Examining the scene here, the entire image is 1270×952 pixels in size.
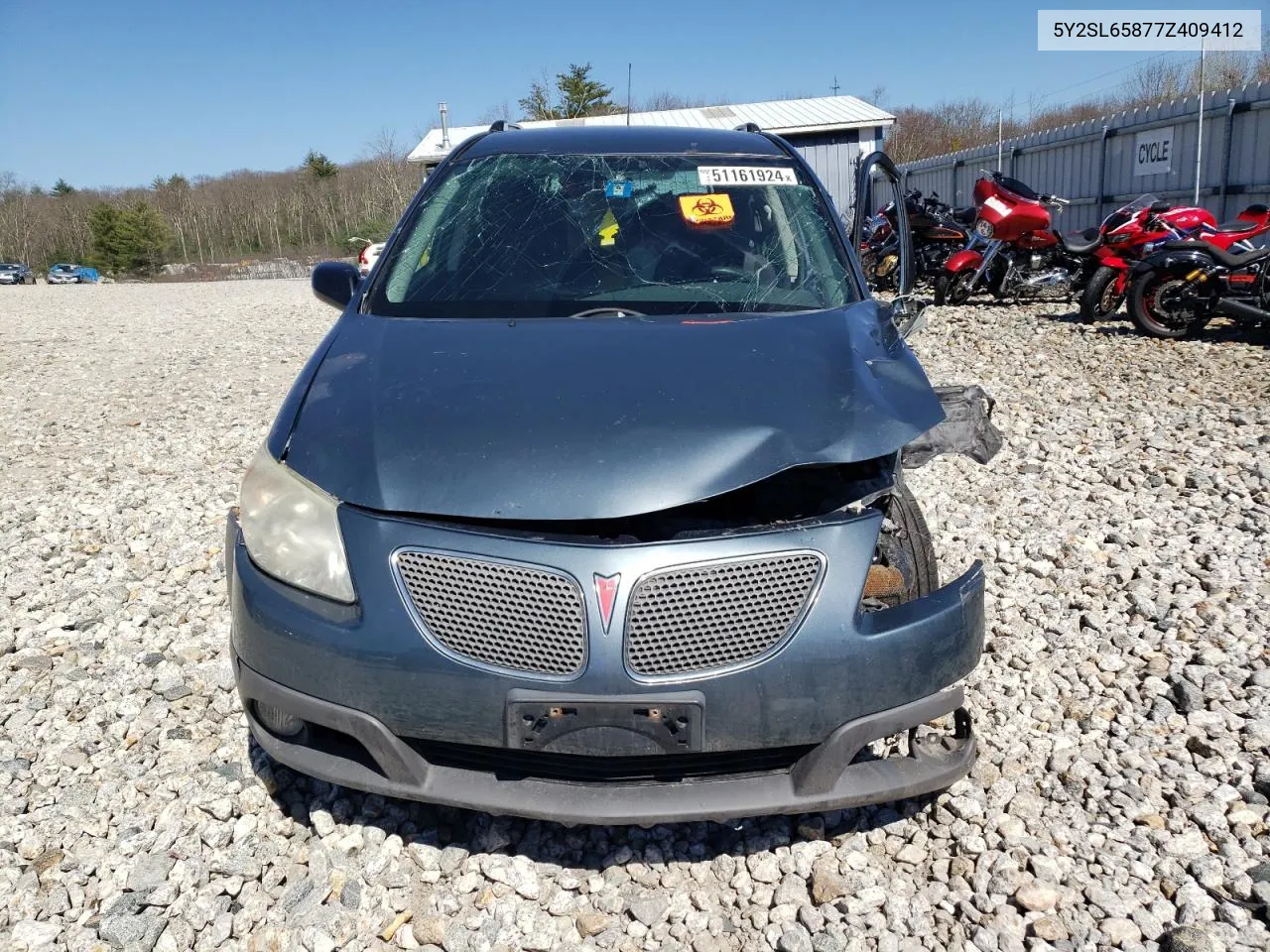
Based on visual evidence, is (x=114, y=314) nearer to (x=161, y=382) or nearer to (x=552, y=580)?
(x=161, y=382)

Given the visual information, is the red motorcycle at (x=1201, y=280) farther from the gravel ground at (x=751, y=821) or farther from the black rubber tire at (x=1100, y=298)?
the gravel ground at (x=751, y=821)

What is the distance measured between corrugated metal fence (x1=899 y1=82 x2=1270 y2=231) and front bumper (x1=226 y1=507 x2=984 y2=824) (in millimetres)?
10764

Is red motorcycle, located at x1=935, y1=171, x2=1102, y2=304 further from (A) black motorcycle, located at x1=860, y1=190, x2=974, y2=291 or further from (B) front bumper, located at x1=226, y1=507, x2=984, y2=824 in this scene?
(B) front bumper, located at x1=226, y1=507, x2=984, y2=824

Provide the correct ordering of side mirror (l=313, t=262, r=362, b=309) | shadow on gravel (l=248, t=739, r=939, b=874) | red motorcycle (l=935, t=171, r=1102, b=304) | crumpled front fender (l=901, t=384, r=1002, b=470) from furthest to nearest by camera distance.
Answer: red motorcycle (l=935, t=171, r=1102, b=304), crumpled front fender (l=901, t=384, r=1002, b=470), side mirror (l=313, t=262, r=362, b=309), shadow on gravel (l=248, t=739, r=939, b=874)

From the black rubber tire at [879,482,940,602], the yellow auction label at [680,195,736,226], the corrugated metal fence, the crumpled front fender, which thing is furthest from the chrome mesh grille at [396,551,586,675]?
the corrugated metal fence

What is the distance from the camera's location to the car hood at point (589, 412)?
2043 millimetres

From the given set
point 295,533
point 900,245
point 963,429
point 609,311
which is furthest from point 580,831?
point 963,429

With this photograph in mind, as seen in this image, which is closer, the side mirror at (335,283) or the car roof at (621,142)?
the side mirror at (335,283)

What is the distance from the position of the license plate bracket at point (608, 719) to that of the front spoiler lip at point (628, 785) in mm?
128

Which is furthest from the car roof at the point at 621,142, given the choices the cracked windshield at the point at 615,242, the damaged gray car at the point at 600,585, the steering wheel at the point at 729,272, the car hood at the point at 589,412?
the damaged gray car at the point at 600,585

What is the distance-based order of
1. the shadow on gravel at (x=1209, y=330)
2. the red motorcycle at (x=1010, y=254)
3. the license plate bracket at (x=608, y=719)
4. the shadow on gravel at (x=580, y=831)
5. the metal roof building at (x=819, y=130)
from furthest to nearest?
the metal roof building at (x=819, y=130)
the red motorcycle at (x=1010, y=254)
the shadow on gravel at (x=1209, y=330)
the shadow on gravel at (x=580, y=831)
the license plate bracket at (x=608, y=719)

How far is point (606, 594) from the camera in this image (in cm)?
192

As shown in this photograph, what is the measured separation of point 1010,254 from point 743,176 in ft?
29.7

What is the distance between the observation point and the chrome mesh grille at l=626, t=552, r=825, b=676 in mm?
1925
